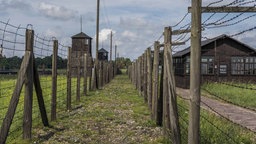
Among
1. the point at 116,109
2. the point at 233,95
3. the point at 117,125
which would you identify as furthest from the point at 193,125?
the point at 233,95

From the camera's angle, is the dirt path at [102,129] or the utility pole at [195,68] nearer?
the utility pole at [195,68]

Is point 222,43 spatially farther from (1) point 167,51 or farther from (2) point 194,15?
(2) point 194,15

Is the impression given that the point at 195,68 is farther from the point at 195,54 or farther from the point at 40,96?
the point at 40,96

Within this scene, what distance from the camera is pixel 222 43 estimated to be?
35.3 meters

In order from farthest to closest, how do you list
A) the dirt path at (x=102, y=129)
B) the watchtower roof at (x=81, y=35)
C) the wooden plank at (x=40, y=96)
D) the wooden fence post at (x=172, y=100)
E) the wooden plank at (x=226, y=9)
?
the watchtower roof at (x=81, y=35), the wooden plank at (x=40, y=96), the dirt path at (x=102, y=129), the wooden fence post at (x=172, y=100), the wooden plank at (x=226, y=9)

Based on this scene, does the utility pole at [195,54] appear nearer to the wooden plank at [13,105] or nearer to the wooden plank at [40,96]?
the wooden plank at [13,105]

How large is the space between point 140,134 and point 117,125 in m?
1.43

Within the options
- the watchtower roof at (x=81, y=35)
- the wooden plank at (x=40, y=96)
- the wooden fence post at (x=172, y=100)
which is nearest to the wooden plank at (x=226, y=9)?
the wooden fence post at (x=172, y=100)

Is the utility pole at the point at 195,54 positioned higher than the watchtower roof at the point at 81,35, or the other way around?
the watchtower roof at the point at 81,35

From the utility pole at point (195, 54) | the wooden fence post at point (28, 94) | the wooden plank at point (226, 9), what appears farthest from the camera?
the wooden fence post at point (28, 94)

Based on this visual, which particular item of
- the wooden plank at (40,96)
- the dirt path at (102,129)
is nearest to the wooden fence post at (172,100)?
the dirt path at (102,129)

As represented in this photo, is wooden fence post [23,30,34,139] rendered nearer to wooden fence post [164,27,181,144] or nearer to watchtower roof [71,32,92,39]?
wooden fence post [164,27,181,144]

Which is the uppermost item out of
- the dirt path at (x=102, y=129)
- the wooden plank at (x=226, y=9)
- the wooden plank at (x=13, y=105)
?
the wooden plank at (x=226, y=9)

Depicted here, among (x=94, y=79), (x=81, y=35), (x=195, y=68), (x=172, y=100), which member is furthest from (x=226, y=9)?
(x=81, y=35)
